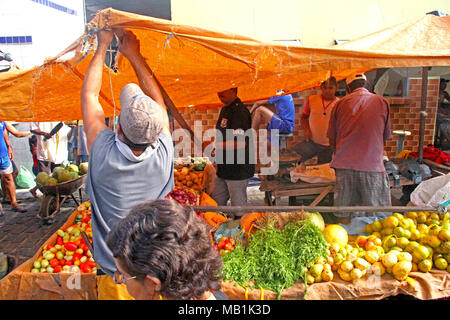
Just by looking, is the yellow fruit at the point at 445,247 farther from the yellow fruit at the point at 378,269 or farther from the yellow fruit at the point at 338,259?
the yellow fruit at the point at 338,259

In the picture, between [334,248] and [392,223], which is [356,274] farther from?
[392,223]

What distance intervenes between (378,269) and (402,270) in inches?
7.6

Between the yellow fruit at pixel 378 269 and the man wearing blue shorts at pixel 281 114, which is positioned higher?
the man wearing blue shorts at pixel 281 114

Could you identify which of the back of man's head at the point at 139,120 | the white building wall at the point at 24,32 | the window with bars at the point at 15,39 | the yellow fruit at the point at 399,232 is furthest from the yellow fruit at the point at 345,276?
the window with bars at the point at 15,39

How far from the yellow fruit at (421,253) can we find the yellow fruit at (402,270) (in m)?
0.21

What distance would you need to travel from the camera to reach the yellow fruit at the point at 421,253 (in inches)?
122

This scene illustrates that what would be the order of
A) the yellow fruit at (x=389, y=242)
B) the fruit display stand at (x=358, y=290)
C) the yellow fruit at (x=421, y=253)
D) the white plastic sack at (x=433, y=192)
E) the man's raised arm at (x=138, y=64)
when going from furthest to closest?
1. the white plastic sack at (x=433, y=192)
2. the yellow fruit at (x=389, y=242)
3. the yellow fruit at (x=421, y=253)
4. the fruit display stand at (x=358, y=290)
5. the man's raised arm at (x=138, y=64)

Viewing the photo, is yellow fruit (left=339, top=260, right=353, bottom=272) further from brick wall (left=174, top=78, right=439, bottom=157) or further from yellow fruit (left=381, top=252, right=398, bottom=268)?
brick wall (left=174, top=78, right=439, bottom=157)

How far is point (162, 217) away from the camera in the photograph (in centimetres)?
134

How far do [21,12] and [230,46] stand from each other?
9176mm

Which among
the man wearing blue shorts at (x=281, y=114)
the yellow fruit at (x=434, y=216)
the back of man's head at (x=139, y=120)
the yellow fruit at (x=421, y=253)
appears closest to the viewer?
the back of man's head at (x=139, y=120)

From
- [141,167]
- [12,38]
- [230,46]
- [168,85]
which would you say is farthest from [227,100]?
[12,38]
